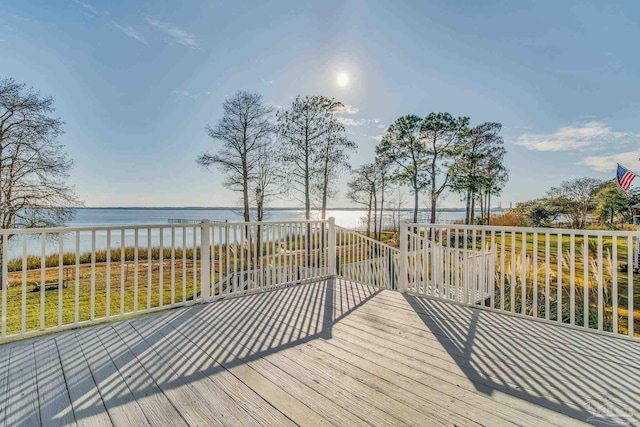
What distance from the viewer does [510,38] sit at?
7.70 m

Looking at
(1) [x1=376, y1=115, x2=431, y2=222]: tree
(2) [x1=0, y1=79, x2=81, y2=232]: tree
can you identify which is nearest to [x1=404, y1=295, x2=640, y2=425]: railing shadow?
(2) [x1=0, y1=79, x2=81, y2=232]: tree

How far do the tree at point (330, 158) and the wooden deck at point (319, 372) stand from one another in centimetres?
936

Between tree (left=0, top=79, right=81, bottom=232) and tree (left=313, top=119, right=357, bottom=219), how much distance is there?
833 cm

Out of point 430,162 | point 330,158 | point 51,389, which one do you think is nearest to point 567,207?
point 430,162

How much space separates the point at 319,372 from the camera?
1768 millimetres

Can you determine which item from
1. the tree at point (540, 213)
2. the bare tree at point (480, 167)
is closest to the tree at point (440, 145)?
the bare tree at point (480, 167)

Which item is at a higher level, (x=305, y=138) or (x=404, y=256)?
(x=305, y=138)

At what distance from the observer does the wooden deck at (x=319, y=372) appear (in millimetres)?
1389

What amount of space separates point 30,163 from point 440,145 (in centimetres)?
1644

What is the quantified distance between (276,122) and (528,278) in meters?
9.91

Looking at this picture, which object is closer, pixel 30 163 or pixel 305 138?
pixel 30 163

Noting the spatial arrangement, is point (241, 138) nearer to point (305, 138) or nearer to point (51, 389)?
point (305, 138)

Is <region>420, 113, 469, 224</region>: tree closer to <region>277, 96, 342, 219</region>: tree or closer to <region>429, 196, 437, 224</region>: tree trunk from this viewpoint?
<region>429, 196, 437, 224</region>: tree trunk

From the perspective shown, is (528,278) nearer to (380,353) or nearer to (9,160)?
(380,353)
